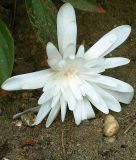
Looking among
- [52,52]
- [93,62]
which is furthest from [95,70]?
[52,52]

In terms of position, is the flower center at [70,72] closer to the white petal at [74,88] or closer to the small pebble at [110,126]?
the white petal at [74,88]

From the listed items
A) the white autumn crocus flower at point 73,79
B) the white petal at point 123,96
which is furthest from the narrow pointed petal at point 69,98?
the white petal at point 123,96

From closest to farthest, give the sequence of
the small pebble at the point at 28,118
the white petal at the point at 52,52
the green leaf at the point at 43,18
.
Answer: the white petal at the point at 52,52 → the green leaf at the point at 43,18 → the small pebble at the point at 28,118

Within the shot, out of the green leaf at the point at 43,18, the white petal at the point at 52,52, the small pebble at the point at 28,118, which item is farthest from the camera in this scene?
the small pebble at the point at 28,118

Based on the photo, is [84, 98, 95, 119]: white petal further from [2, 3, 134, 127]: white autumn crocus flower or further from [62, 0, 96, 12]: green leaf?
[62, 0, 96, 12]: green leaf

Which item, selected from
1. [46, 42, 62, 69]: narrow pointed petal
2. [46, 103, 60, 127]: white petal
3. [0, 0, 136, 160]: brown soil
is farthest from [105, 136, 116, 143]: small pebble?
[46, 42, 62, 69]: narrow pointed petal

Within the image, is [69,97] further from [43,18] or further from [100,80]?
[43,18]

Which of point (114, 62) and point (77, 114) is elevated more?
point (114, 62)
